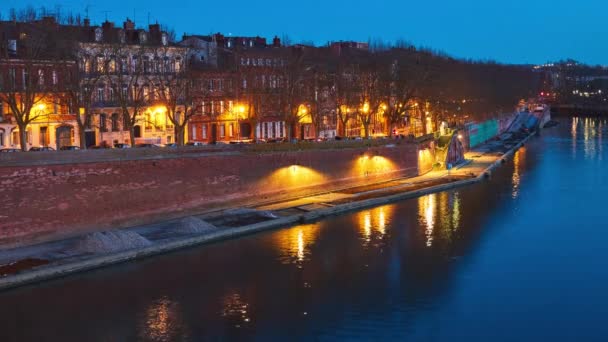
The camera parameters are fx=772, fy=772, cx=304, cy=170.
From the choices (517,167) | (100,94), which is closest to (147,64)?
(100,94)

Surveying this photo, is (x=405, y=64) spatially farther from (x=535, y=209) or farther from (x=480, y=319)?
(x=480, y=319)

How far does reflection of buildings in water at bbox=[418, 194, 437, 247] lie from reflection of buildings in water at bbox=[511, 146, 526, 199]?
4.12m

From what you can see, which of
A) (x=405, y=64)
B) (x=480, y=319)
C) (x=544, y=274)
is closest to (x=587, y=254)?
(x=544, y=274)

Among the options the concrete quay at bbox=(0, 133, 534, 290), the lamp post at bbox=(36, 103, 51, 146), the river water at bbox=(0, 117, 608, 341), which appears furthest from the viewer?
the lamp post at bbox=(36, 103, 51, 146)

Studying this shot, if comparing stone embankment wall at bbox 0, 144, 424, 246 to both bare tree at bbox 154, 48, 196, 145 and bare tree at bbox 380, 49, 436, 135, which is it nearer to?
bare tree at bbox 154, 48, 196, 145

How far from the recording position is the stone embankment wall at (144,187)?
2184 cm

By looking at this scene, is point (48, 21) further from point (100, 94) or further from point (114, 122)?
point (114, 122)

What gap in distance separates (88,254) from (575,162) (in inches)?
1412

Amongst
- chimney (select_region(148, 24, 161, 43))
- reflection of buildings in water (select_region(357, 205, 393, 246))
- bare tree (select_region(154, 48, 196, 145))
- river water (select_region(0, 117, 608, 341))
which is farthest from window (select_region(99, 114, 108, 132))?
reflection of buildings in water (select_region(357, 205, 393, 246))

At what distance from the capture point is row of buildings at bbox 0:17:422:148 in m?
29.0

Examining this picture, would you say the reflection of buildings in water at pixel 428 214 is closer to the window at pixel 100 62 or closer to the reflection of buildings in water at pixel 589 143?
the window at pixel 100 62

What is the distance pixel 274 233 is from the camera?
81.9ft

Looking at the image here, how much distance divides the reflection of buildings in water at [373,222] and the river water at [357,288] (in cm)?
7

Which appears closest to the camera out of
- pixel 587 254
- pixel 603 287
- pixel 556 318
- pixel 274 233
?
pixel 556 318
